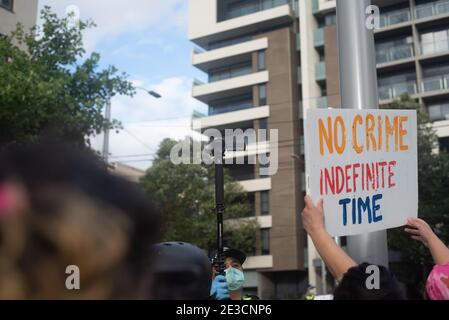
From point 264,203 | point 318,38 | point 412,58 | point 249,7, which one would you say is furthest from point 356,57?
point 249,7

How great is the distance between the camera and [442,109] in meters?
34.3

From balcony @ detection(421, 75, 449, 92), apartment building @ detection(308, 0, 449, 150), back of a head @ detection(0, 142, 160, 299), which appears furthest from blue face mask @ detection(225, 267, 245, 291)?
balcony @ detection(421, 75, 449, 92)

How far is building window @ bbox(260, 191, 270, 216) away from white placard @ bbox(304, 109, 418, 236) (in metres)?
35.5

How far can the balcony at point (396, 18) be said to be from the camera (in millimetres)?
36500

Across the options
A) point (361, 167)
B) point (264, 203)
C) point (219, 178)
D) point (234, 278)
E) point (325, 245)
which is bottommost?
point (234, 278)

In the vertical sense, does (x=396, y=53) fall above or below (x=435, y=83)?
above

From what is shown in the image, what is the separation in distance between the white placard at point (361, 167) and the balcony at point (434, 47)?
34241 mm

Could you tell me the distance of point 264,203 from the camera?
126 ft

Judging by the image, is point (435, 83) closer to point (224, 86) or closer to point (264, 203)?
point (264, 203)

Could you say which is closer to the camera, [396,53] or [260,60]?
[396,53]

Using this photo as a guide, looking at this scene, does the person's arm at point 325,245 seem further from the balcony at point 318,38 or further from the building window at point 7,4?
the balcony at point 318,38

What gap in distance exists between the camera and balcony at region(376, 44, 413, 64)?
35.7 m

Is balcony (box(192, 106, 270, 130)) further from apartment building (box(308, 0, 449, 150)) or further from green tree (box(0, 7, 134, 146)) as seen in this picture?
green tree (box(0, 7, 134, 146))

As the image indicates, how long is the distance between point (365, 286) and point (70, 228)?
41.4 inches
